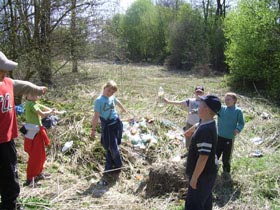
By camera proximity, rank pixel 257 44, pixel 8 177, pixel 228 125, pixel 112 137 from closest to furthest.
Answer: pixel 8 177, pixel 228 125, pixel 112 137, pixel 257 44

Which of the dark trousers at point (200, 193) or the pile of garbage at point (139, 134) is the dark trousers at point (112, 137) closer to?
the pile of garbage at point (139, 134)

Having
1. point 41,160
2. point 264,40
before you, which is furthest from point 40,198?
point 264,40

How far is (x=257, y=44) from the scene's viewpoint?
13.1m

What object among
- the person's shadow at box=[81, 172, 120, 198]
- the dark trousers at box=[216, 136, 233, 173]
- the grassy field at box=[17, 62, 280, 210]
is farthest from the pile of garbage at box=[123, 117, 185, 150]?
the dark trousers at box=[216, 136, 233, 173]

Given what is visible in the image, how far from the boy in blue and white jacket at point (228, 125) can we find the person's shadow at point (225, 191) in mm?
344

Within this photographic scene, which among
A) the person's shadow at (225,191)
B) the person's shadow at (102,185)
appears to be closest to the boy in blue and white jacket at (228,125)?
the person's shadow at (225,191)

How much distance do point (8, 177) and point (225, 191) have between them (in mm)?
2978

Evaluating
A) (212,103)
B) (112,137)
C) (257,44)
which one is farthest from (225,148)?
(257,44)

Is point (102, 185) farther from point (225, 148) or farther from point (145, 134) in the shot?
point (145, 134)

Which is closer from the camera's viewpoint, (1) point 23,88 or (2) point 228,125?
(1) point 23,88

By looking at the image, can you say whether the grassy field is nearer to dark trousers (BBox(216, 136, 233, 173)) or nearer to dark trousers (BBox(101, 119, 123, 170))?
dark trousers (BBox(216, 136, 233, 173))

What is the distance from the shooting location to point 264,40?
12953 mm

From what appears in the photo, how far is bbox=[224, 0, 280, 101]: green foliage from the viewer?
12760mm

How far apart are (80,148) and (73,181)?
3.25ft
